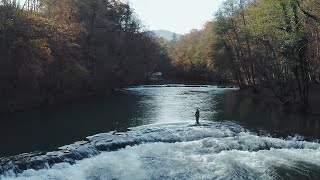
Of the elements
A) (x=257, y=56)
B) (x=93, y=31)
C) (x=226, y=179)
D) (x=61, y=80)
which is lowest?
(x=226, y=179)

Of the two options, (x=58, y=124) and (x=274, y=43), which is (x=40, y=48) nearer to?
(x=58, y=124)

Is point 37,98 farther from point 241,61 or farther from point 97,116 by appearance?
point 241,61

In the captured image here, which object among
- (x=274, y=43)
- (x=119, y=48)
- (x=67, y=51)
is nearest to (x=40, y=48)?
(x=67, y=51)

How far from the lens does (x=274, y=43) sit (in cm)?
4500

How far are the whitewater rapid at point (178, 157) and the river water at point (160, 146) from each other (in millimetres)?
51

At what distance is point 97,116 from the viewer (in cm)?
3828

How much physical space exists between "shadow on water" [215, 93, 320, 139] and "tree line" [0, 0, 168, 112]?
68.9 ft

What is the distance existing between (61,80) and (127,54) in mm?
31021

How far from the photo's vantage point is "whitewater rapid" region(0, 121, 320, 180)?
19.2m

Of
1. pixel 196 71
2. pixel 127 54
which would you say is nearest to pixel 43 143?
pixel 127 54

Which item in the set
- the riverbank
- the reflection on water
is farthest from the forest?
the reflection on water

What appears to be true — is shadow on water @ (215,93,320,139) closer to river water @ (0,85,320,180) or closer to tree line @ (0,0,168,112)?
river water @ (0,85,320,180)

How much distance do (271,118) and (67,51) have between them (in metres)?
29.2

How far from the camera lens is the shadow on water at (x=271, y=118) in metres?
29.8
